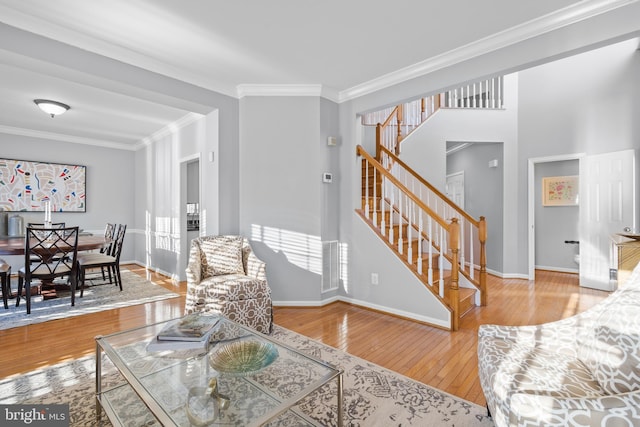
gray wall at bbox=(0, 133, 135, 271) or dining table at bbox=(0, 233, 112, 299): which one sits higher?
gray wall at bbox=(0, 133, 135, 271)

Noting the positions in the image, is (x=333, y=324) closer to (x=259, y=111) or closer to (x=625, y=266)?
(x=259, y=111)

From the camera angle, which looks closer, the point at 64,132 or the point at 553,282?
the point at 553,282

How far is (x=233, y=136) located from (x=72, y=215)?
432 cm

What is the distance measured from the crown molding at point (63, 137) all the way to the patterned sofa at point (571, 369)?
720 cm

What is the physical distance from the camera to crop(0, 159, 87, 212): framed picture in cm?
520

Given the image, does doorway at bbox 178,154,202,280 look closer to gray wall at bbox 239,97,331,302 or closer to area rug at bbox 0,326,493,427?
gray wall at bbox 239,97,331,302

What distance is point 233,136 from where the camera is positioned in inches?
148

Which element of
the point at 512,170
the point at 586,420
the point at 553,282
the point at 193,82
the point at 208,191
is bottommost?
the point at 553,282

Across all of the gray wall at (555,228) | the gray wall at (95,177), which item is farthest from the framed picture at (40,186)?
the gray wall at (555,228)

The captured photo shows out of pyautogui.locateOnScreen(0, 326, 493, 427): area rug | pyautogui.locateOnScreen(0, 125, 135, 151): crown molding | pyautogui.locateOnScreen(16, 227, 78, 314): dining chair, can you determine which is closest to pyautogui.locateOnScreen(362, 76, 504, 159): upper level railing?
pyautogui.locateOnScreen(0, 326, 493, 427): area rug

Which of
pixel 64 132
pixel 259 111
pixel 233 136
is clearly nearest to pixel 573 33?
pixel 259 111

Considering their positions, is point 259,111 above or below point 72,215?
above

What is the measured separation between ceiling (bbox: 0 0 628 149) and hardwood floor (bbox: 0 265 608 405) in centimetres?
237

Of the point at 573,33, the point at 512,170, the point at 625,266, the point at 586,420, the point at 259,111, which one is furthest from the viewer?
the point at 512,170
